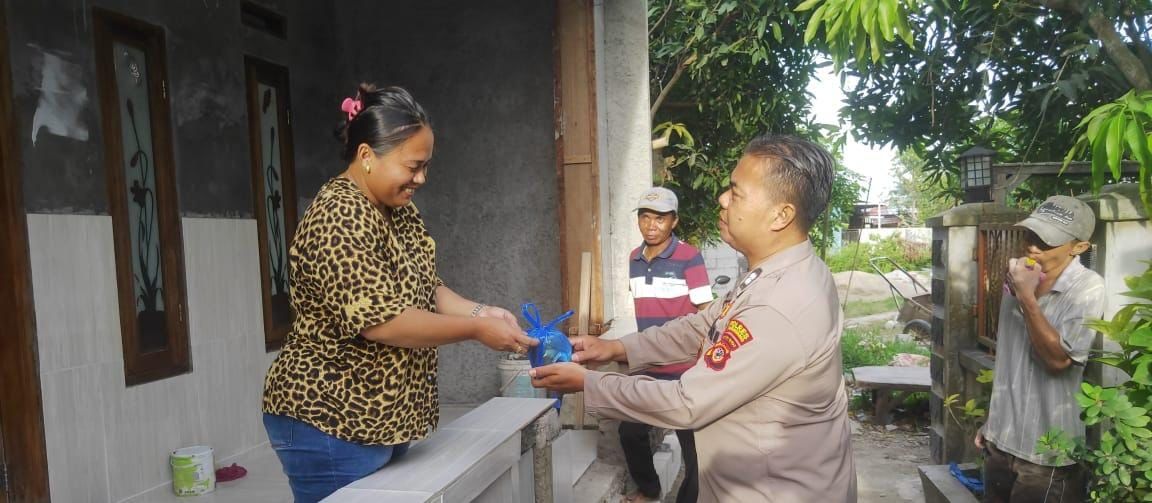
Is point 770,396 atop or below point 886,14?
below

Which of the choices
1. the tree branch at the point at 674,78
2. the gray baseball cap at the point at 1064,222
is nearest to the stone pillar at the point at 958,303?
the gray baseball cap at the point at 1064,222

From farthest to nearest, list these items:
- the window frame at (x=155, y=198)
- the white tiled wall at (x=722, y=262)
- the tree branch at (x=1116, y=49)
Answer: the white tiled wall at (x=722, y=262), the window frame at (x=155, y=198), the tree branch at (x=1116, y=49)

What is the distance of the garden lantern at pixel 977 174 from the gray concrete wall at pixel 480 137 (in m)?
3.30

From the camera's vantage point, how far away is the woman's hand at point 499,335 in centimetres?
212

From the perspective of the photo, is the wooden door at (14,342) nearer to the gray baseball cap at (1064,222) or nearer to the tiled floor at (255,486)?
the tiled floor at (255,486)

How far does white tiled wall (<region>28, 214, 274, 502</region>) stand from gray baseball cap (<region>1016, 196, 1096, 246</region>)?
15.1 feet

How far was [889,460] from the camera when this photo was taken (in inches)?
264

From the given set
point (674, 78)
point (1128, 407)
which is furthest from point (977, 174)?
point (674, 78)

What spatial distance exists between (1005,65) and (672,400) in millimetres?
5857

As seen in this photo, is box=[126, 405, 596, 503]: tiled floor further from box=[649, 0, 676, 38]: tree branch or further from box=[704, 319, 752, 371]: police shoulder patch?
box=[649, 0, 676, 38]: tree branch

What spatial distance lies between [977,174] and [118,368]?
5.98 metres

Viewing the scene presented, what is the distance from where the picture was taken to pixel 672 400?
1859 mm

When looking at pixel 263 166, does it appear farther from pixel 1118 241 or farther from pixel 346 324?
pixel 1118 241

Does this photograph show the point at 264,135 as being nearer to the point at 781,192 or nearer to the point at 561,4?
the point at 561,4
